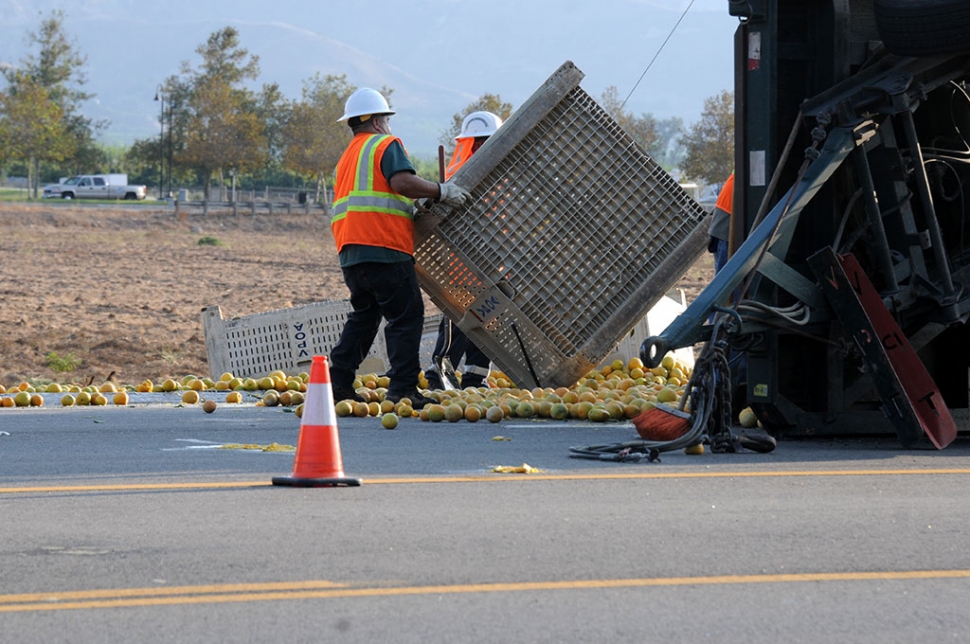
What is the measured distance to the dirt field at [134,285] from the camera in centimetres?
1655

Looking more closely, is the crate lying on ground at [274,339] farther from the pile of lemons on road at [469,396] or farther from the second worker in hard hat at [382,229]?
the second worker in hard hat at [382,229]

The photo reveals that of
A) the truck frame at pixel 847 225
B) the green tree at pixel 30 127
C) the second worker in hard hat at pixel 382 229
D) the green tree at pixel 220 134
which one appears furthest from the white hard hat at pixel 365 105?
the green tree at pixel 30 127

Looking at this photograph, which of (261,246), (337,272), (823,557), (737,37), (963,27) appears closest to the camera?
(823,557)

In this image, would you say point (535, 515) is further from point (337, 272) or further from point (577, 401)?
point (337, 272)

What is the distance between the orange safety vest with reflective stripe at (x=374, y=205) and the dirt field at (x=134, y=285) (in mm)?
4684

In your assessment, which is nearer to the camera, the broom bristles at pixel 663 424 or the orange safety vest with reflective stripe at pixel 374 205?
the broom bristles at pixel 663 424

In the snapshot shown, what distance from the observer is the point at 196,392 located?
36.4ft

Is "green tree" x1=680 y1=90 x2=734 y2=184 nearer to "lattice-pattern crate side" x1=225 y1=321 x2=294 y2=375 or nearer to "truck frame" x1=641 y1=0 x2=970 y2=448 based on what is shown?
"lattice-pattern crate side" x1=225 y1=321 x2=294 y2=375

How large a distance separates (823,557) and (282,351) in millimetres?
7731

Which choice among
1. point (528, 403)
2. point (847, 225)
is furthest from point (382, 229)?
point (847, 225)

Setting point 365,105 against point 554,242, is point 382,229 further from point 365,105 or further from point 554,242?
point 554,242

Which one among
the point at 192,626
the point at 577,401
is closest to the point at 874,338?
the point at 577,401

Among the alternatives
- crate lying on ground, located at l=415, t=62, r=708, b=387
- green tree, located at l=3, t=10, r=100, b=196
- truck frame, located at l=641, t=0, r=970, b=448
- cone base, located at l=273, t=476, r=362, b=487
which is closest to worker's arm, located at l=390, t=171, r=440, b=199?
crate lying on ground, located at l=415, t=62, r=708, b=387

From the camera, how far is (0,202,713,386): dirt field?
16.5 meters
